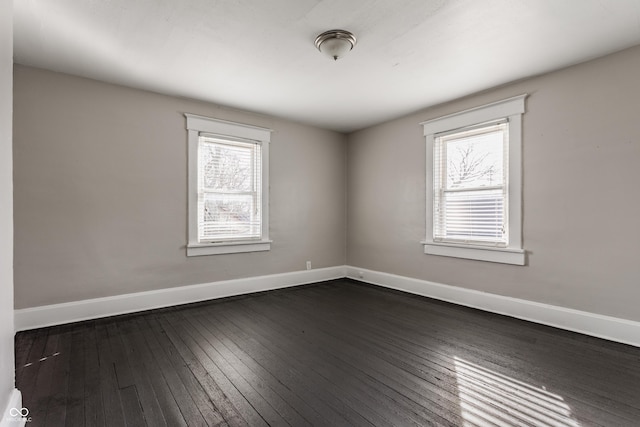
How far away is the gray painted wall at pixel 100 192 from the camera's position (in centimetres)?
308

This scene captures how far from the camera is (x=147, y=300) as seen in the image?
367 cm

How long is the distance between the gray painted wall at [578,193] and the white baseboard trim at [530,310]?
73 mm

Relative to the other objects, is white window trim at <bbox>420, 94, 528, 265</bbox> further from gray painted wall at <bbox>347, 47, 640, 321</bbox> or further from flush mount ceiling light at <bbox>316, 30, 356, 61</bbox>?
flush mount ceiling light at <bbox>316, 30, 356, 61</bbox>

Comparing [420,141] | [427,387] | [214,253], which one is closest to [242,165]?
[214,253]

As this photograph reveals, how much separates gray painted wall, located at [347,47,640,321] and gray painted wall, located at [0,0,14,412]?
13.6 ft

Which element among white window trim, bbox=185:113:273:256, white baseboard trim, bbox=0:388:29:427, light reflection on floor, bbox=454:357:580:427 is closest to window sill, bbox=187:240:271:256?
white window trim, bbox=185:113:273:256

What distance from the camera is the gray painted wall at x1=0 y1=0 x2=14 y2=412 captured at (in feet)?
4.78

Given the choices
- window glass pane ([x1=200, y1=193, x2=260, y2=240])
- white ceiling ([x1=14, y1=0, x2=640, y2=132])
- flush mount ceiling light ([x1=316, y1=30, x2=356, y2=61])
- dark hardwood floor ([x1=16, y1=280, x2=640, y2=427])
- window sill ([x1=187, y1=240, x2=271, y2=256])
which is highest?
white ceiling ([x1=14, y1=0, x2=640, y2=132])

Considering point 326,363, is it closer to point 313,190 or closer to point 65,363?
point 65,363

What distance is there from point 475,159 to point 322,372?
3126 mm

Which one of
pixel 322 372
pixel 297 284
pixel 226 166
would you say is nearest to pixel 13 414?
pixel 322 372

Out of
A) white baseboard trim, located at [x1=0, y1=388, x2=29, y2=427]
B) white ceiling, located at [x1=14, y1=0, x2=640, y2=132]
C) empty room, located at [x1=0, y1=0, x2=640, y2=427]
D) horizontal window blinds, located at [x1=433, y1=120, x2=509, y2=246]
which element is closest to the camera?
white baseboard trim, located at [x1=0, y1=388, x2=29, y2=427]

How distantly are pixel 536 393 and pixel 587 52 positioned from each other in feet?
9.75

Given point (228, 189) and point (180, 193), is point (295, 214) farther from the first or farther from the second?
point (180, 193)
